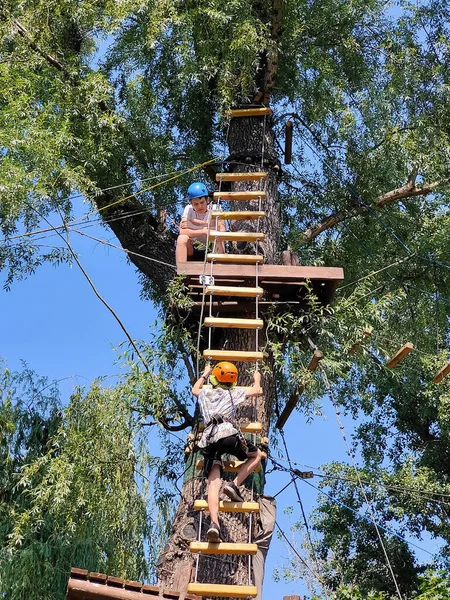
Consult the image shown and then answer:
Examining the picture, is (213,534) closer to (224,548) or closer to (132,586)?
(224,548)

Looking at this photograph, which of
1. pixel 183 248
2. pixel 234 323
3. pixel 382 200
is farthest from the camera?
pixel 382 200

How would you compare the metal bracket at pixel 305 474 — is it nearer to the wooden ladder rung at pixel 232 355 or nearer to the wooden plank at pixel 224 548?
the wooden ladder rung at pixel 232 355

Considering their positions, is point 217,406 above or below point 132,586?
above

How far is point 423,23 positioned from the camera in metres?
8.95

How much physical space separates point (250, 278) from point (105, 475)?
1.60m

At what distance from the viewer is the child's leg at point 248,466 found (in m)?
5.06

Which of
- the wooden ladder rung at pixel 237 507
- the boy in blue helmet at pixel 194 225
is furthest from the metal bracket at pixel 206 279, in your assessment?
the wooden ladder rung at pixel 237 507

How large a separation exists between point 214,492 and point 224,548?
312 millimetres

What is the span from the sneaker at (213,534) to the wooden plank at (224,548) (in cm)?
2

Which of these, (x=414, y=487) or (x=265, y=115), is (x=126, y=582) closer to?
(x=265, y=115)

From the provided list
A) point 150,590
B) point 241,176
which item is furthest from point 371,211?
point 150,590

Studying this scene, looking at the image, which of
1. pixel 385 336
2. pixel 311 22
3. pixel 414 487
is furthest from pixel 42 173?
pixel 414 487

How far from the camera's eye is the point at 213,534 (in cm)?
454

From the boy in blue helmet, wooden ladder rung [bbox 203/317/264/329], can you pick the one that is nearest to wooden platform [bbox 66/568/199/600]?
wooden ladder rung [bbox 203/317/264/329]
